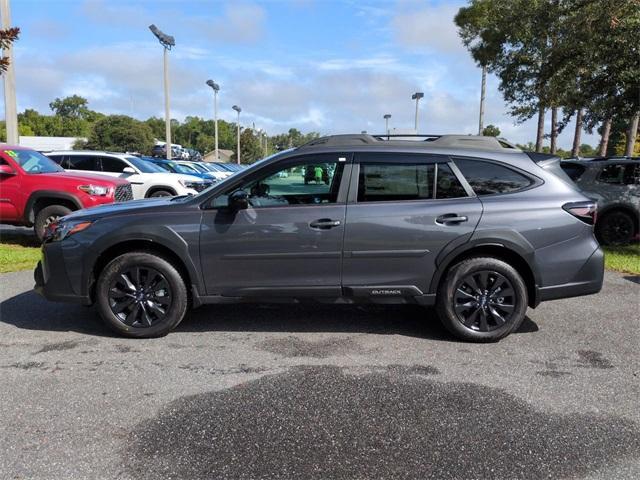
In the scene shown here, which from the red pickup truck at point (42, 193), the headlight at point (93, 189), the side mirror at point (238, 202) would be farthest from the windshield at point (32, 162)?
the side mirror at point (238, 202)

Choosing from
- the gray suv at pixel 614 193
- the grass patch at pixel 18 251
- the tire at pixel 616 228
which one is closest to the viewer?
the grass patch at pixel 18 251

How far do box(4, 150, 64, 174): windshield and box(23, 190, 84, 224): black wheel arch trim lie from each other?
1.81 feet

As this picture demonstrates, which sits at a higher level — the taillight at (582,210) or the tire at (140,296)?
the taillight at (582,210)

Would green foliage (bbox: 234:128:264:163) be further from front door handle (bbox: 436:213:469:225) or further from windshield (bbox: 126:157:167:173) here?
front door handle (bbox: 436:213:469:225)

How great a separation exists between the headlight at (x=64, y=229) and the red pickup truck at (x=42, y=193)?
4098mm

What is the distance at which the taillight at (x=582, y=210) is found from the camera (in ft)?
15.2

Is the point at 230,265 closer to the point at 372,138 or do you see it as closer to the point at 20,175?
the point at 372,138

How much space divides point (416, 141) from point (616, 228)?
699 cm

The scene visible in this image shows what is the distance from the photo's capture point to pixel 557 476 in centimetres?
276

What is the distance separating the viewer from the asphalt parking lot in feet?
9.42

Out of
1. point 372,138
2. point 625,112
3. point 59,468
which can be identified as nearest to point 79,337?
point 59,468

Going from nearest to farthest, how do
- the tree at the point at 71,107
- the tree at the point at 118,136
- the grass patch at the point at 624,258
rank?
the grass patch at the point at 624,258 < the tree at the point at 118,136 < the tree at the point at 71,107

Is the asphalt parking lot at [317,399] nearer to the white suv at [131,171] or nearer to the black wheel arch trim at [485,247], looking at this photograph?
the black wheel arch trim at [485,247]

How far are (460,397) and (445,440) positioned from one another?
597 mm
